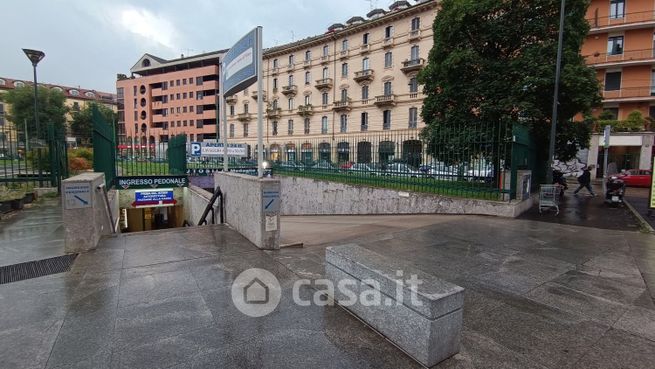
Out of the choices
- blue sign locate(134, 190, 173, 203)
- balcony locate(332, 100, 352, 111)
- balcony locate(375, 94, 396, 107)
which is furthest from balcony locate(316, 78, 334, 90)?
blue sign locate(134, 190, 173, 203)

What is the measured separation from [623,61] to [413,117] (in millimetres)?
18463

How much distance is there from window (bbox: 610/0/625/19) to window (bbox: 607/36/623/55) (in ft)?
5.80

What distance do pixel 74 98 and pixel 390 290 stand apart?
354 ft

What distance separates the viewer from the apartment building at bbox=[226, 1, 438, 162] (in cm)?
3738

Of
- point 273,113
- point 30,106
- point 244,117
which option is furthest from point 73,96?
point 273,113

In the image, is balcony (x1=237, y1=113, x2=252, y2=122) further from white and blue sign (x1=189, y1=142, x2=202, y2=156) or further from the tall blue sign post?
the tall blue sign post

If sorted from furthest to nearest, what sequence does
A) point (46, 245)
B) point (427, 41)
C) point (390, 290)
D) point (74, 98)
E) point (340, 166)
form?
point (74, 98) → point (427, 41) → point (340, 166) → point (46, 245) → point (390, 290)

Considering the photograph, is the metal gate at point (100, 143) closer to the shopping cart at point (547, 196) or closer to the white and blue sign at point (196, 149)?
the white and blue sign at point (196, 149)

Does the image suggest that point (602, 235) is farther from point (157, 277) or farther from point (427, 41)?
point (427, 41)

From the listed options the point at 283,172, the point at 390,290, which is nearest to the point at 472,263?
the point at 390,290

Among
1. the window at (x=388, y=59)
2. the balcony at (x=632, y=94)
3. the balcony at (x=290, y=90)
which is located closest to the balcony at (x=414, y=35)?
the window at (x=388, y=59)

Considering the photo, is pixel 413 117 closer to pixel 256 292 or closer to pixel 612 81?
pixel 612 81

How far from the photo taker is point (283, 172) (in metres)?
18.8

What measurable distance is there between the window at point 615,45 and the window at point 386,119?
69.0ft
